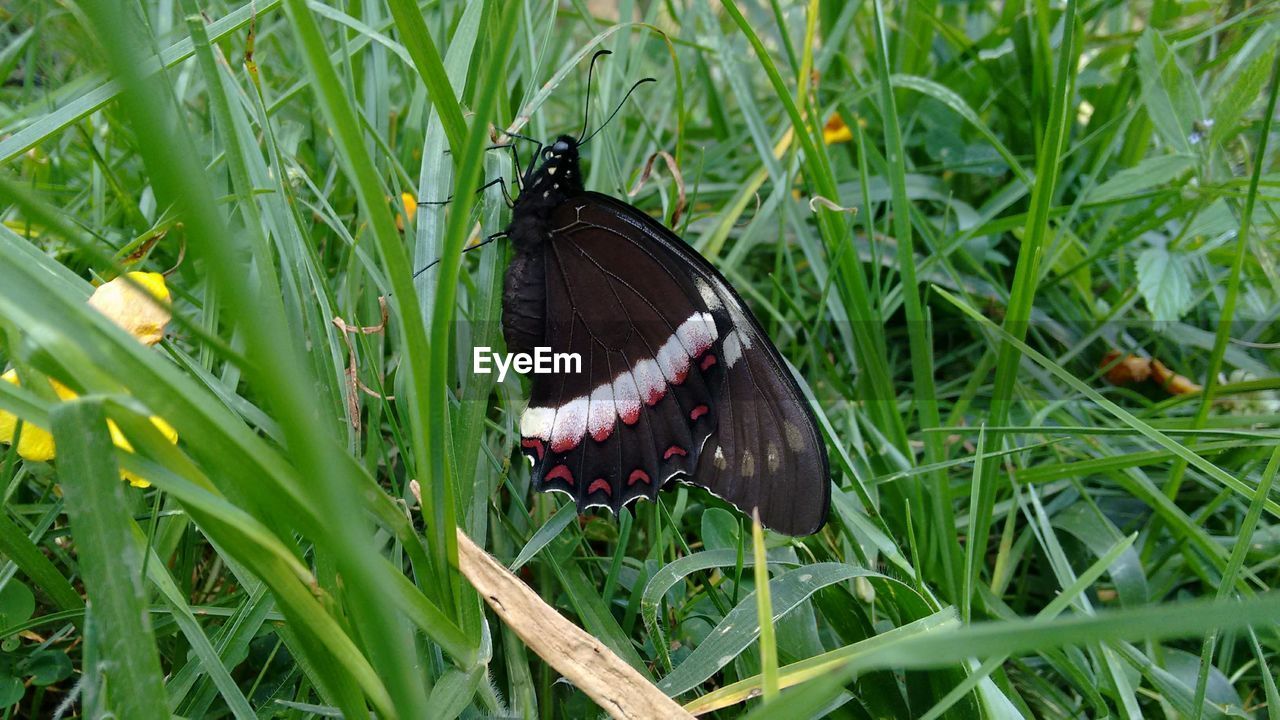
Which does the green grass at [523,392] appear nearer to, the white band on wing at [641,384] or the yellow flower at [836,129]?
the yellow flower at [836,129]

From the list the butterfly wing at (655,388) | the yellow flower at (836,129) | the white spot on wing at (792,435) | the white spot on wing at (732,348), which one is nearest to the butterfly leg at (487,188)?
the butterfly wing at (655,388)

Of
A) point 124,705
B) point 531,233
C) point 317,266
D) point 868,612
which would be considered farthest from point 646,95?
point 124,705

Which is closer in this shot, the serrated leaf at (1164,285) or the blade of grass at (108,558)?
the blade of grass at (108,558)

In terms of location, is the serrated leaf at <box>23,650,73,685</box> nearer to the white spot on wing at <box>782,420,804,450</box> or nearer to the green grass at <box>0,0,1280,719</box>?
the green grass at <box>0,0,1280,719</box>

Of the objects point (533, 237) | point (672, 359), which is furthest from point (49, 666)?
point (672, 359)

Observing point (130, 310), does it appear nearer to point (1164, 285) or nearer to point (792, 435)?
point (792, 435)

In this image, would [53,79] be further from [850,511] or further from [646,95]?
[850,511]

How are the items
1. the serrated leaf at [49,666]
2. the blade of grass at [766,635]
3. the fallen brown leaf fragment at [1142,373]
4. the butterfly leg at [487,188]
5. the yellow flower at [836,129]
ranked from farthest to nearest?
1. the yellow flower at [836,129]
2. the fallen brown leaf fragment at [1142,373]
3. the butterfly leg at [487,188]
4. the serrated leaf at [49,666]
5. the blade of grass at [766,635]
